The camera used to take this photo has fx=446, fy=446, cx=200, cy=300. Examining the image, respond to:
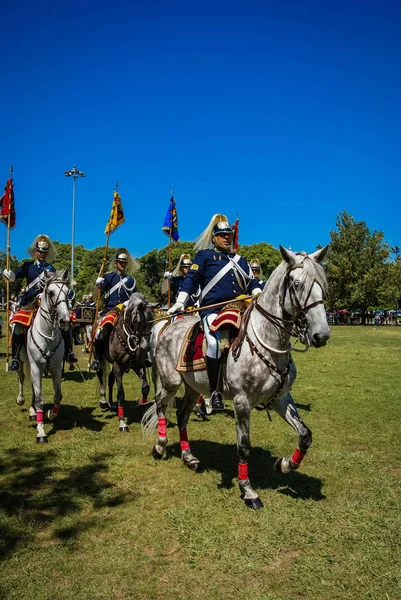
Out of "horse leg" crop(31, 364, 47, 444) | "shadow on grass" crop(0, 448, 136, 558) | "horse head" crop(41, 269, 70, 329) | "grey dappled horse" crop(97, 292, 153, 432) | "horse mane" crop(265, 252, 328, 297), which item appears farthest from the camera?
"grey dappled horse" crop(97, 292, 153, 432)

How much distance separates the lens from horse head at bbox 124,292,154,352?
9.59 m

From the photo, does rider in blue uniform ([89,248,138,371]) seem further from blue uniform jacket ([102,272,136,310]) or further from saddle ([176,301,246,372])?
saddle ([176,301,246,372])

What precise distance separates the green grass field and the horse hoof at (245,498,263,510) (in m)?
0.12

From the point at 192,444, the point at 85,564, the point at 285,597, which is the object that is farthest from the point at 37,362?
the point at 285,597

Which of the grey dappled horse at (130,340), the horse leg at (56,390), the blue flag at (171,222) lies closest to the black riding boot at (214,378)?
the grey dappled horse at (130,340)

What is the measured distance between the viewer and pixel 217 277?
6.79 meters

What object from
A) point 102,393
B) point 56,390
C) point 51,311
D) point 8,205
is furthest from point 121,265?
point 8,205

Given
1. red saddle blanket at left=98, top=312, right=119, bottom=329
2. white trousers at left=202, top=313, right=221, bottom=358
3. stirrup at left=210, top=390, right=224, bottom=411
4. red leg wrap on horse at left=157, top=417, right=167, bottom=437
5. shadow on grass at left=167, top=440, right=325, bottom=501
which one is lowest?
shadow on grass at left=167, top=440, right=325, bottom=501

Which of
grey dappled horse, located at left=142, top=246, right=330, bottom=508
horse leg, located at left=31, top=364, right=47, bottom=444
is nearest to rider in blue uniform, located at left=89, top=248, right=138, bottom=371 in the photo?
horse leg, located at left=31, top=364, right=47, bottom=444

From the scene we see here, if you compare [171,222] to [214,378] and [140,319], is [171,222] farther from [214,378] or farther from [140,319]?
[214,378]

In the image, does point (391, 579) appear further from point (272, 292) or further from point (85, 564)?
point (272, 292)

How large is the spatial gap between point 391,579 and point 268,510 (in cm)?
172

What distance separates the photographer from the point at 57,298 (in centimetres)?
867

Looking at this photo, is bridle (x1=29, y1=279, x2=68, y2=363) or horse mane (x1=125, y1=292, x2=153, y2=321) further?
horse mane (x1=125, y1=292, x2=153, y2=321)
